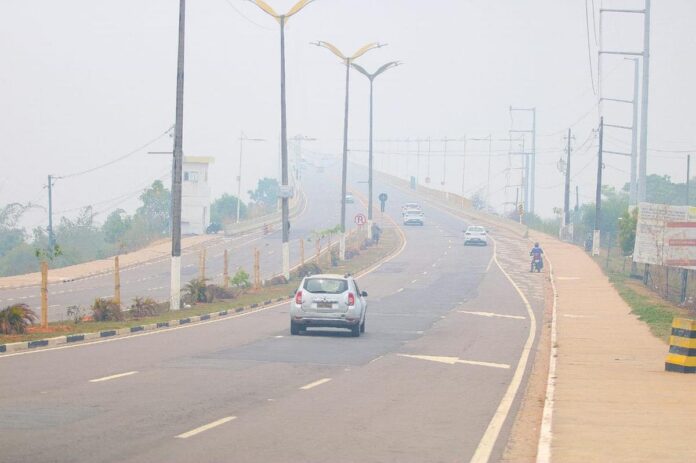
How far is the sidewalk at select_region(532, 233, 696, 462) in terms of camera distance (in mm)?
11641

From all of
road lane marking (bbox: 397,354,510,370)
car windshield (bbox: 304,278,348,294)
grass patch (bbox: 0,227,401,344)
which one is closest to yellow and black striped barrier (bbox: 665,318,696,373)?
road lane marking (bbox: 397,354,510,370)

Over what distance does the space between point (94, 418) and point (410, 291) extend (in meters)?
38.1

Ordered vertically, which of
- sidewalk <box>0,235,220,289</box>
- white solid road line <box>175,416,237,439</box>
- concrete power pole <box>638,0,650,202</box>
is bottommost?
sidewalk <box>0,235,220,289</box>

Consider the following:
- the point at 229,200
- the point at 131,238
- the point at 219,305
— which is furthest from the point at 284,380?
the point at 229,200

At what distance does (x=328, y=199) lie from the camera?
140 meters

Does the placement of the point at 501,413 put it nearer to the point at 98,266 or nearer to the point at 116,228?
the point at 98,266

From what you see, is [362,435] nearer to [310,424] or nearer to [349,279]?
[310,424]

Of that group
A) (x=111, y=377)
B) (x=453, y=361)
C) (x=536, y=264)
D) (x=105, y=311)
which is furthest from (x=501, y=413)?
(x=536, y=264)

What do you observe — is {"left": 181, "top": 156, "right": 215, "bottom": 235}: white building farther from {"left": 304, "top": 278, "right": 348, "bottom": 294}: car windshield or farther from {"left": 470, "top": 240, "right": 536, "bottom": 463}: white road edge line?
{"left": 470, "top": 240, "right": 536, "bottom": 463}: white road edge line

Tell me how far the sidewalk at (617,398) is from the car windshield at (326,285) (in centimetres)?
584

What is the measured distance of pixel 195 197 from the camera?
356ft

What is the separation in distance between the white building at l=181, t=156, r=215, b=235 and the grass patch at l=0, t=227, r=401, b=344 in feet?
103

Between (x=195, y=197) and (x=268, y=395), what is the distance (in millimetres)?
93901

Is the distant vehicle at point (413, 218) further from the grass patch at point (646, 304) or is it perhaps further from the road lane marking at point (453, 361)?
the road lane marking at point (453, 361)
